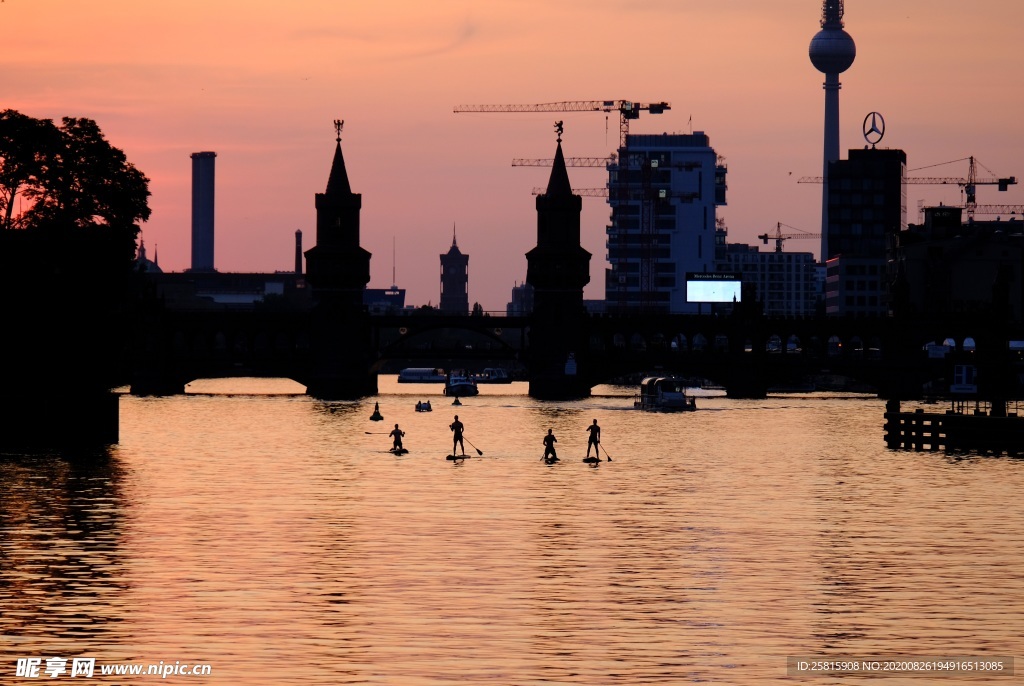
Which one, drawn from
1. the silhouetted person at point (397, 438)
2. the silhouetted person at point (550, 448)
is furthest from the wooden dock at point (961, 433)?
the silhouetted person at point (397, 438)

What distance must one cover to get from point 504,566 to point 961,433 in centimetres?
5949

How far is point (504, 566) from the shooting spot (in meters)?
45.6

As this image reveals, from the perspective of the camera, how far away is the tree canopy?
127 metres

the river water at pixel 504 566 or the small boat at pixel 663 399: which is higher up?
the small boat at pixel 663 399

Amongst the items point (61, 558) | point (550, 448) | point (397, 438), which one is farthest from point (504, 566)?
point (397, 438)

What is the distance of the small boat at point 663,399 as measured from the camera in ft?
533

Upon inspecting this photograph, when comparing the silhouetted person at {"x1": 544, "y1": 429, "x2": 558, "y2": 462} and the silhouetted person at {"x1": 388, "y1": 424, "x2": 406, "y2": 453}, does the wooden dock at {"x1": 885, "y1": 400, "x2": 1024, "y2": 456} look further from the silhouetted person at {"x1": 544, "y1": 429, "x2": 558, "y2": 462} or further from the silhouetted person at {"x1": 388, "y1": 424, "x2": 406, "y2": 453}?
the silhouetted person at {"x1": 388, "y1": 424, "x2": 406, "y2": 453}

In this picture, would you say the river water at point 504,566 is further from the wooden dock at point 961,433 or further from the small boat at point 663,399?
the small boat at point 663,399

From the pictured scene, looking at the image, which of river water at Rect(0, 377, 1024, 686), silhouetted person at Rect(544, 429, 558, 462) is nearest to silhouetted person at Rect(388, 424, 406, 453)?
river water at Rect(0, 377, 1024, 686)

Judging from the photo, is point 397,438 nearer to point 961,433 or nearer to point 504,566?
point 961,433

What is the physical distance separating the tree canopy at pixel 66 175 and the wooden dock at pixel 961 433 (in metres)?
60.2

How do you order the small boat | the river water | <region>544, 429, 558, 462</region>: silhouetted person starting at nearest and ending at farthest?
the river water → <region>544, 429, 558, 462</region>: silhouetted person → the small boat

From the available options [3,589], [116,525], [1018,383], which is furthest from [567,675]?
[1018,383]

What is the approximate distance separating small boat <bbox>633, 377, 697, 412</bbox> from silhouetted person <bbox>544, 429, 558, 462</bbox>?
74.7 metres
